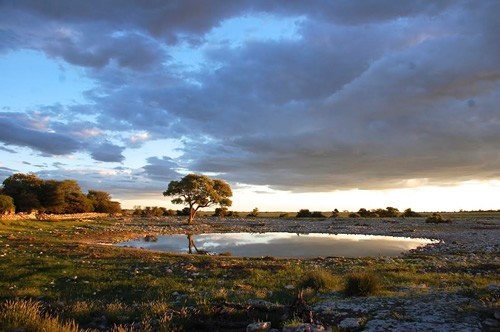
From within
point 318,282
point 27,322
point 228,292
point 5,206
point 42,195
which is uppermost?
point 42,195

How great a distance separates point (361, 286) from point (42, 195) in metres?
74.5

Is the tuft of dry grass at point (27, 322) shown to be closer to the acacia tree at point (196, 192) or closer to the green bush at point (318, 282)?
the green bush at point (318, 282)

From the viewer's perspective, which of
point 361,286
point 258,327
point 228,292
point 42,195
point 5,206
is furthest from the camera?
point 42,195

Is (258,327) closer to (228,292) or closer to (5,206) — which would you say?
(228,292)

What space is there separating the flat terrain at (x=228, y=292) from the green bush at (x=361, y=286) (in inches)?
11.9

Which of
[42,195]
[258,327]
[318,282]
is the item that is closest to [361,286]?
[318,282]

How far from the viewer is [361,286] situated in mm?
13883

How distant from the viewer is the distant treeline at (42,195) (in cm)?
6912

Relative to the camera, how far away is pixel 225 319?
1012cm

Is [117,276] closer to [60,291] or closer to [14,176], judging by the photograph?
[60,291]

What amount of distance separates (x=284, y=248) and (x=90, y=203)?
68153 mm

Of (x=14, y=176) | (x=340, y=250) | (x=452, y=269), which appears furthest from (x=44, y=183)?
(x=452, y=269)

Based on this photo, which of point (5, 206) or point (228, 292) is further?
point (5, 206)

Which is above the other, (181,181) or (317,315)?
(181,181)
